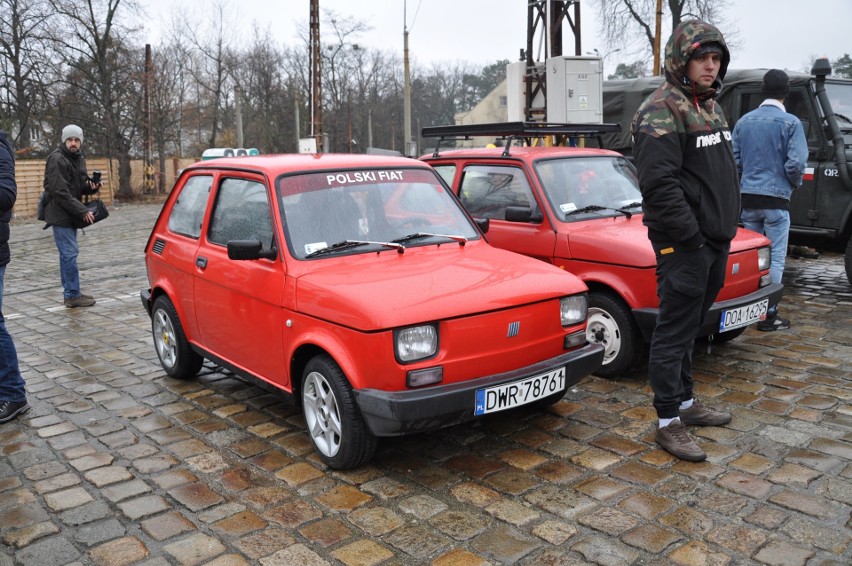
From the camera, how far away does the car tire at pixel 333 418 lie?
12.8 ft

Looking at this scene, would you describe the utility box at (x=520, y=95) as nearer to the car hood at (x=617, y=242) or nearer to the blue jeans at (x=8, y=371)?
the car hood at (x=617, y=242)

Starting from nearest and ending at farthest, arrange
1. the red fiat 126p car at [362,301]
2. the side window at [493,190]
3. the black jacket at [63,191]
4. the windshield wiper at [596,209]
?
the red fiat 126p car at [362,301]
the windshield wiper at [596,209]
the side window at [493,190]
the black jacket at [63,191]

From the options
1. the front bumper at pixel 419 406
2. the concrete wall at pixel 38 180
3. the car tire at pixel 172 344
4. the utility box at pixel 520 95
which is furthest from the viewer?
the concrete wall at pixel 38 180

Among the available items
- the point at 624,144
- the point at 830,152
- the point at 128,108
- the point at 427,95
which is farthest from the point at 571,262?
the point at 427,95

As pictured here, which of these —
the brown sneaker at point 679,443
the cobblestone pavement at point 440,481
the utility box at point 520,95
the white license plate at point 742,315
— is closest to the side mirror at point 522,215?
the cobblestone pavement at point 440,481

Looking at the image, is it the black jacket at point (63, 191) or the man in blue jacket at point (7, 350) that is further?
the black jacket at point (63, 191)

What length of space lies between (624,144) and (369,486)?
9.53 metres

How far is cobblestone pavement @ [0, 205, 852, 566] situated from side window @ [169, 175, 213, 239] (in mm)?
1199

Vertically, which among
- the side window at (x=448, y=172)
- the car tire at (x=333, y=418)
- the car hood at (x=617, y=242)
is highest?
the side window at (x=448, y=172)

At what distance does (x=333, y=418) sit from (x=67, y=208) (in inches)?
238

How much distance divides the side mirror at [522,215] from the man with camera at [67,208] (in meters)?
5.30

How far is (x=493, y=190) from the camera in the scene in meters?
6.60

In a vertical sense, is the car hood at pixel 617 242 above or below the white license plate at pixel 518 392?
above

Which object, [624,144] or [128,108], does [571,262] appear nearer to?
[624,144]
